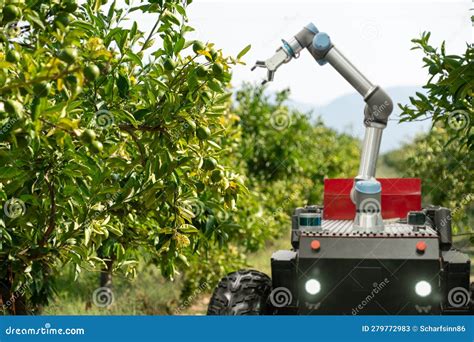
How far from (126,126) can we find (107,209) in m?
0.48

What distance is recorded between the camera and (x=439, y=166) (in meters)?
13.1

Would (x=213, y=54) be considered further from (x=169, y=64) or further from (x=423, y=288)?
(x=423, y=288)

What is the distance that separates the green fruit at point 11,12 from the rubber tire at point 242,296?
6.80 ft

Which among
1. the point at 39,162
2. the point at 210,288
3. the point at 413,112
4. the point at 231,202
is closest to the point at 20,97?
the point at 39,162

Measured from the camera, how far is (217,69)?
3.47 m

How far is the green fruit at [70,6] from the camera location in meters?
3.45
